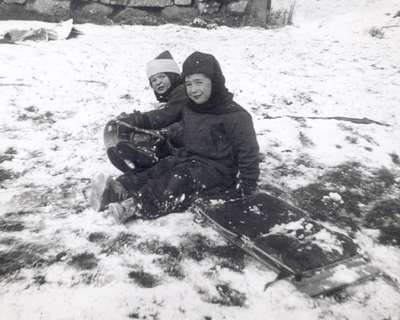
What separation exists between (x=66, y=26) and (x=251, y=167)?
5930 mm

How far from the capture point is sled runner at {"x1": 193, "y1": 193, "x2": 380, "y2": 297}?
2432 mm

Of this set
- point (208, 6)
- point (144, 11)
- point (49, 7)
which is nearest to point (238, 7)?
point (208, 6)

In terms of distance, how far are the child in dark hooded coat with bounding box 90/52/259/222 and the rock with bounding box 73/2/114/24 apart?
6.03 m

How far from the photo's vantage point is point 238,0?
880cm

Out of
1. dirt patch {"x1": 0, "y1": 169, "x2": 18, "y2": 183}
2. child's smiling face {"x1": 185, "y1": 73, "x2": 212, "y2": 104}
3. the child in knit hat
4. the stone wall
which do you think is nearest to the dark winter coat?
child's smiling face {"x1": 185, "y1": 73, "x2": 212, "y2": 104}

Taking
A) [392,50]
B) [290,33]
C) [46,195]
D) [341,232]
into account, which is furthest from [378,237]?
[290,33]

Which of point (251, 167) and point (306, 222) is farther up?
point (251, 167)

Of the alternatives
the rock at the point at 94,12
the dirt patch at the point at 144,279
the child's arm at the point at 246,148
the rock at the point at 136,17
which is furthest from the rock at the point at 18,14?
the dirt patch at the point at 144,279

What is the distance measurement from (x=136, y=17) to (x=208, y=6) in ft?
4.86

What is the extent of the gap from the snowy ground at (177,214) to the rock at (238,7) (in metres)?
0.88

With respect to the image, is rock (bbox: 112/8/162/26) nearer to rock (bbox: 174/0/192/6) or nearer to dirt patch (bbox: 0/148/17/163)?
rock (bbox: 174/0/192/6)

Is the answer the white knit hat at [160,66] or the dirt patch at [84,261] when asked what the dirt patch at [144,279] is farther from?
the white knit hat at [160,66]

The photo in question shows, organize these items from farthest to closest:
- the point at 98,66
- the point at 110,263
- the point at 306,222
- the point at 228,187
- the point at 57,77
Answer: the point at 98,66 → the point at 57,77 → the point at 228,187 → the point at 306,222 → the point at 110,263

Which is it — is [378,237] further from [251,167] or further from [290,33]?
[290,33]
